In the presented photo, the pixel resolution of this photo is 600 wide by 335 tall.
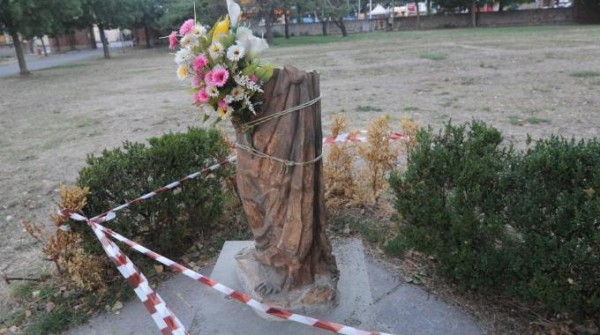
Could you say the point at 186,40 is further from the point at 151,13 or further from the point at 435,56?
the point at 151,13

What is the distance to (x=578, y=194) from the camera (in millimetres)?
2484

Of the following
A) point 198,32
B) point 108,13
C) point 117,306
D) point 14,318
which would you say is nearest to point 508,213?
point 198,32

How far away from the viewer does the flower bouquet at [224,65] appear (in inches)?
90.8

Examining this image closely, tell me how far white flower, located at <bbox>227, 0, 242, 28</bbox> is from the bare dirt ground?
1.87 feet

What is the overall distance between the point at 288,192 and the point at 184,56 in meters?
0.91

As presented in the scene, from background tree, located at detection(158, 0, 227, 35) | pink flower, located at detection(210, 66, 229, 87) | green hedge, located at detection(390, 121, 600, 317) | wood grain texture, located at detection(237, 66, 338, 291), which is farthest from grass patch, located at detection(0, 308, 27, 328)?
background tree, located at detection(158, 0, 227, 35)

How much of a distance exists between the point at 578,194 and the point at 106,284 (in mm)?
3324

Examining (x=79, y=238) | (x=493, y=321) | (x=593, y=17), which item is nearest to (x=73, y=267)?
(x=79, y=238)

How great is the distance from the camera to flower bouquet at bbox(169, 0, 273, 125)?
2307mm

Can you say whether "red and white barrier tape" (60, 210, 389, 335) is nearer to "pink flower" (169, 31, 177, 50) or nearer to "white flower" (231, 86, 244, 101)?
"white flower" (231, 86, 244, 101)

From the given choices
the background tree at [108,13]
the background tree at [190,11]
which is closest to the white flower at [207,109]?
the background tree at [108,13]

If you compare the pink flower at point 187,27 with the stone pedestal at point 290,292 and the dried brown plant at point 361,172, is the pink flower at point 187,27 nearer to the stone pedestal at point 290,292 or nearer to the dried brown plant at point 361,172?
the stone pedestal at point 290,292

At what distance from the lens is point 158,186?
3.74 m

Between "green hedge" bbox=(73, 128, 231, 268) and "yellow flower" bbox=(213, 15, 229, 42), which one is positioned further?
"green hedge" bbox=(73, 128, 231, 268)
